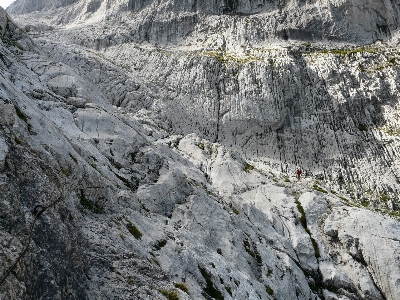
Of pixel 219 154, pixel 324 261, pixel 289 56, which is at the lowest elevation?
pixel 324 261

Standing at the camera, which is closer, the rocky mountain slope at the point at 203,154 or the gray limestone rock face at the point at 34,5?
the rocky mountain slope at the point at 203,154

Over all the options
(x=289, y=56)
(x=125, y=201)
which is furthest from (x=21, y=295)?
(x=289, y=56)

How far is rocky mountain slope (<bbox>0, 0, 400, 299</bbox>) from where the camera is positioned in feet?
45.5

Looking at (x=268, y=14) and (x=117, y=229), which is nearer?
(x=117, y=229)

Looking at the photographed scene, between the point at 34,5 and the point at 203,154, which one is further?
the point at 34,5

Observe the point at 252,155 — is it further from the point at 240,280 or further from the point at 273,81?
the point at 240,280

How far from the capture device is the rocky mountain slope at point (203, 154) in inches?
546

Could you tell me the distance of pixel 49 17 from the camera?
120 metres

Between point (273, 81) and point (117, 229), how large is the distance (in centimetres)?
6140

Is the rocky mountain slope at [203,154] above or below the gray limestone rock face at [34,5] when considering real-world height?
below

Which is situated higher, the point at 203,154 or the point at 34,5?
the point at 34,5

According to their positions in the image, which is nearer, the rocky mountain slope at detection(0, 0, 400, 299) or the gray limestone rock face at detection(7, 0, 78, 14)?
the rocky mountain slope at detection(0, 0, 400, 299)

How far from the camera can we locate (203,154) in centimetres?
4588

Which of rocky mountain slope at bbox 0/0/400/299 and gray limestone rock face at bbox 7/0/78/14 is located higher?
gray limestone rock face at bbox 7/0/78/14
